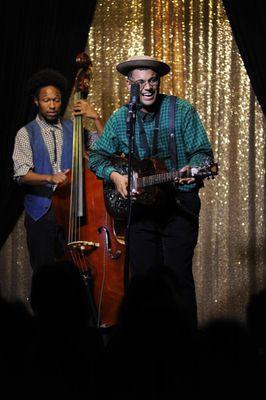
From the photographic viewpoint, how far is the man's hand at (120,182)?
14.0 feet

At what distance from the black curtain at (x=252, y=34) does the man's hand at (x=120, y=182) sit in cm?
219

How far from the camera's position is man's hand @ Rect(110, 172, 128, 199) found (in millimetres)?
4280

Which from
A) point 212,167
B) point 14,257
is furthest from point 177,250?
point 14,257

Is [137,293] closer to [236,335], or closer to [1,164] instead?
[236,335]

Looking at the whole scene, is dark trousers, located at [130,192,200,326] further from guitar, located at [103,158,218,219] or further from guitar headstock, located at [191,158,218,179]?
guitar headstock, located at [191,158,218,179]

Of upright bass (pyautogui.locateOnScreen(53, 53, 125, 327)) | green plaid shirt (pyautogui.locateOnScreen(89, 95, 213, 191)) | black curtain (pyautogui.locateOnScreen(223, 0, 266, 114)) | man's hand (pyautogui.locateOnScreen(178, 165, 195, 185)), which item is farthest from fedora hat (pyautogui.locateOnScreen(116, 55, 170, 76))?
black curtain (pyautogui.locateOnScreen(223, 0, 266, 114))

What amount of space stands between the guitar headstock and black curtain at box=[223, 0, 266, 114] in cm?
230

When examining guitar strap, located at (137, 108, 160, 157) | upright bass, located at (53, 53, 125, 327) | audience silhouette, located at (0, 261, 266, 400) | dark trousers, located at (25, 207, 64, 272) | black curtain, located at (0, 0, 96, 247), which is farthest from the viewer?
black curtain, located at (0, 0, 96, 247)

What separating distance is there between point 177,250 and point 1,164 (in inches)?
98.3

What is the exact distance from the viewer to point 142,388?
2.03m

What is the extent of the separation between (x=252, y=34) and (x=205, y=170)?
2472 millimetres

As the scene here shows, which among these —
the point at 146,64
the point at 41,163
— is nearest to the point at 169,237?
the point at 146,64

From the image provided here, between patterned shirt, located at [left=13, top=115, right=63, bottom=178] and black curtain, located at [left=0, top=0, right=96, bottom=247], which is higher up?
black curtain, located at [left=0, top=0, right=96, bottom=247]

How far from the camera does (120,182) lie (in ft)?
14.2
